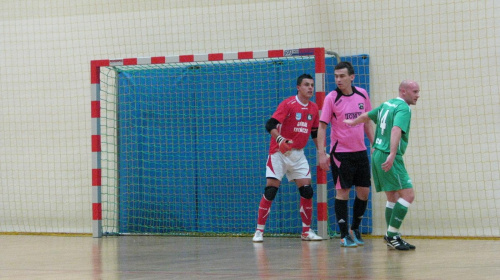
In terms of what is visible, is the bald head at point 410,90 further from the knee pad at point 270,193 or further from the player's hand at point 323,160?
the knee pad at point 270,193

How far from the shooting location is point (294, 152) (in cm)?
1095

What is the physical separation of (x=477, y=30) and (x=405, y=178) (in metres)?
3.02

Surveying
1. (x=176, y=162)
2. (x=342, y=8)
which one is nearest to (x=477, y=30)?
(x=342, y=8)

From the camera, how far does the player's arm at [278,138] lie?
1067 cm

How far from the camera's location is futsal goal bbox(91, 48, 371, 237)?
1219cm

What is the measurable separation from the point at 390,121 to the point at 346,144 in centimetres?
97

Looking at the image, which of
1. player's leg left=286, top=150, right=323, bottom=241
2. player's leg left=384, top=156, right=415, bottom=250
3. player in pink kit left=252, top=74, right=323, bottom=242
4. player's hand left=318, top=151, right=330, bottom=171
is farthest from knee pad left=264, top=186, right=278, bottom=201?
player's leg left=384, top=156, right=415, bottom=250

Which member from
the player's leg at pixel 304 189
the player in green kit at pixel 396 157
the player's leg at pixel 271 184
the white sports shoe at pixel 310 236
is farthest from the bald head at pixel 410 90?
the white sports shoe at pixel 310 236

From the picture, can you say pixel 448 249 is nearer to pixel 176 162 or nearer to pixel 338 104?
pixel 338 104

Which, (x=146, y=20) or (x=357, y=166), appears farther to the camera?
(x=146, y=20)

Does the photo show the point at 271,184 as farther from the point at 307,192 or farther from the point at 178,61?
the point at 178,61

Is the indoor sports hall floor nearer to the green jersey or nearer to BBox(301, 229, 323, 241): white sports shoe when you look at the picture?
BBox(301, 229, 323, 241): white sports shoe

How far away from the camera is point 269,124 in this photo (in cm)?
1078

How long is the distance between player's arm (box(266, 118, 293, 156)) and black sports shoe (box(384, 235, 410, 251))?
2041mm
